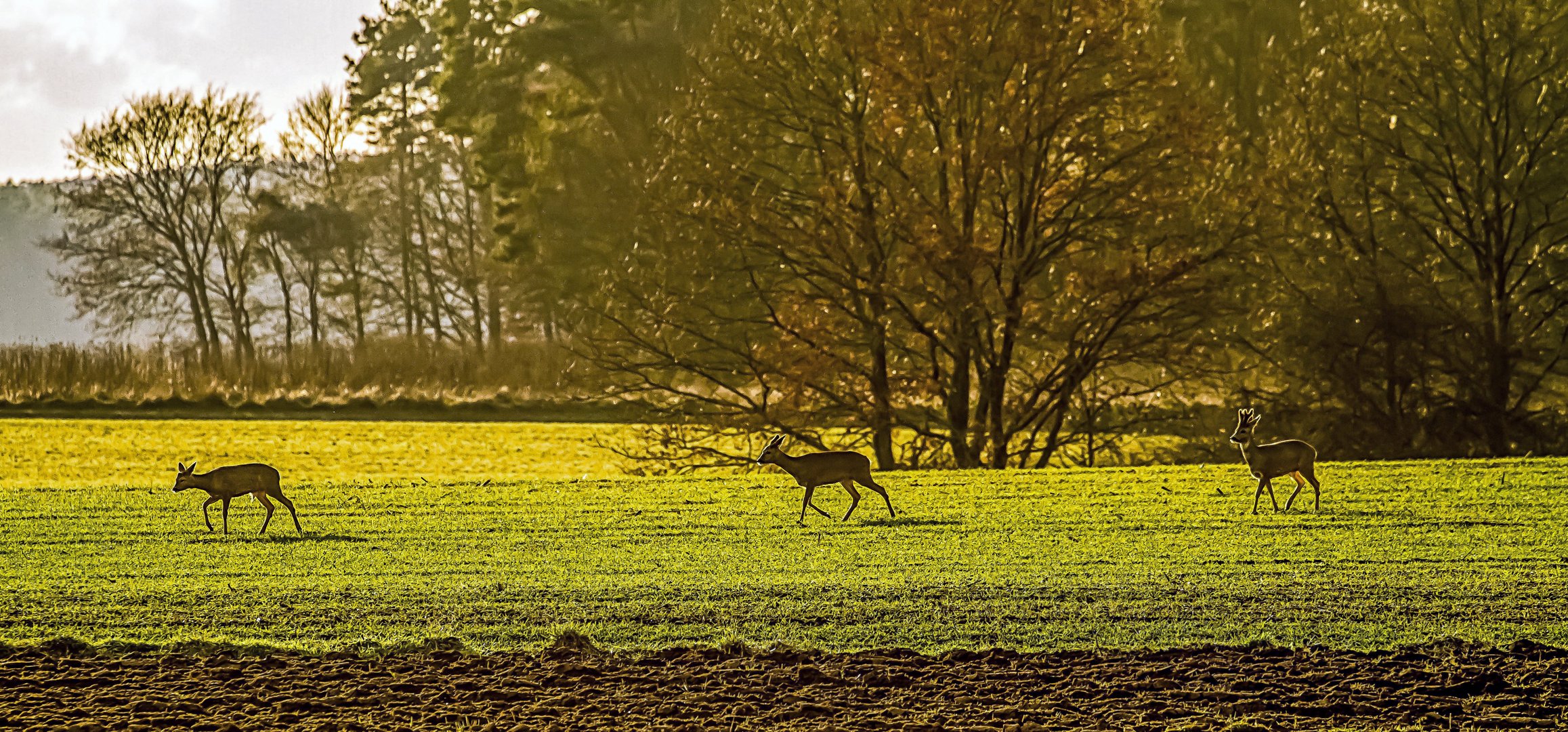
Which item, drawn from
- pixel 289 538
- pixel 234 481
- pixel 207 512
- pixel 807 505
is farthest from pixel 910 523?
pixel 207 512

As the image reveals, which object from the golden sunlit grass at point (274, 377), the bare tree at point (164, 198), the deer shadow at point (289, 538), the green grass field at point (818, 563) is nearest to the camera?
the green grass field at point (818, 563)

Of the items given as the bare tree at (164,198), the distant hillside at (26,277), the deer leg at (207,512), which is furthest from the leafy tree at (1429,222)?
the distant hillside at (26,277)

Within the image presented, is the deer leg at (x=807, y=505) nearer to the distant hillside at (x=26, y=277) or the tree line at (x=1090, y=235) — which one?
the tree line at (x=1090, y=235)

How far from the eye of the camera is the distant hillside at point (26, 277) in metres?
107

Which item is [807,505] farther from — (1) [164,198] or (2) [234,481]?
(1) [164,198]

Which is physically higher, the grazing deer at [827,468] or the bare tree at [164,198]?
the bare tree at [164,198]

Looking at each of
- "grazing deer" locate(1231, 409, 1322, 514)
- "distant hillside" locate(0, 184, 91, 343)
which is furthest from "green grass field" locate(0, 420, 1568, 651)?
"distant hillside" locate(0, 184, 91, 343)

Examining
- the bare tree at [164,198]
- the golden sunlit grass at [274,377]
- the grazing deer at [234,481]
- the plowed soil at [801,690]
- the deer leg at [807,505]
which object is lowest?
the plowed soil at [801,690]

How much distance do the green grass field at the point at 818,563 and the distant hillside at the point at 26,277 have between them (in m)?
97.1

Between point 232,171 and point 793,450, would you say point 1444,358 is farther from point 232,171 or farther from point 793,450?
point 232,171

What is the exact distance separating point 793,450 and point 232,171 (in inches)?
1505

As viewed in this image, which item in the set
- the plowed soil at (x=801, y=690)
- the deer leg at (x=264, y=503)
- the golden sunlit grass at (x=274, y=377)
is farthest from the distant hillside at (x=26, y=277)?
the plowed soil at (x=801, y=690)

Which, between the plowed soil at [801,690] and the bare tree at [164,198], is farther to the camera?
the bare tree at [164,198]

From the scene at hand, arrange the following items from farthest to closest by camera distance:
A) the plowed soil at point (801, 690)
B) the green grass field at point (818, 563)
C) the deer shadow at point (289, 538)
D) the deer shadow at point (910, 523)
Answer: the deer shadow at point (910, 523) < the deer shadow at point (289, 538) < the green grass field at point (818, 563) < the plowed soil at point (801, 690)
